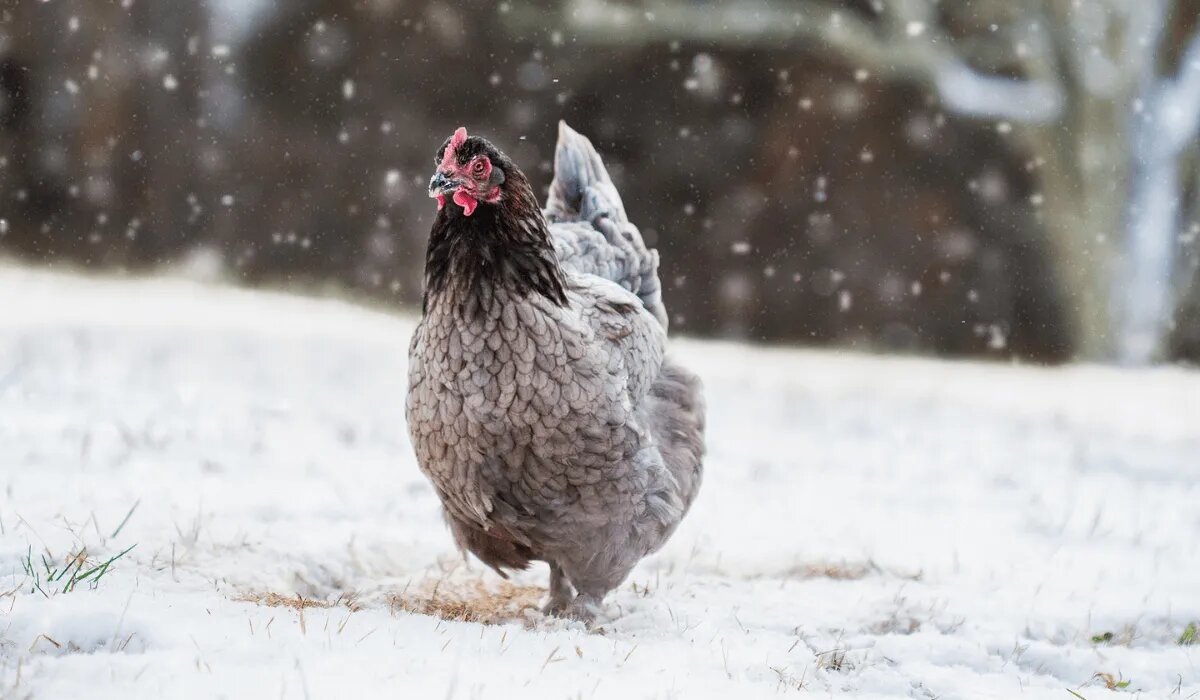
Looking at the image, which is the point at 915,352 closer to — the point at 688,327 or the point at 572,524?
the point at 688,327

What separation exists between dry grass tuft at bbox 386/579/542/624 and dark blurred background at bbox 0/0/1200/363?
6921mm

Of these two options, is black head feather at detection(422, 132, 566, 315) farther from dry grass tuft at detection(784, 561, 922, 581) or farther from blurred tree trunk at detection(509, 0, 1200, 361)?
blurred tree trunk at detection(509, 0, 1200, 361)

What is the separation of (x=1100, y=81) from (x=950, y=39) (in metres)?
1.46

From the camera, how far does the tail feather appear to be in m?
3.63

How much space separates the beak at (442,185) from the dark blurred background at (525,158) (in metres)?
7.45

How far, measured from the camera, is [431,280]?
276 cm

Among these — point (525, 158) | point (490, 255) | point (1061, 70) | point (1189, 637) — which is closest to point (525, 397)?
point (490, 255)

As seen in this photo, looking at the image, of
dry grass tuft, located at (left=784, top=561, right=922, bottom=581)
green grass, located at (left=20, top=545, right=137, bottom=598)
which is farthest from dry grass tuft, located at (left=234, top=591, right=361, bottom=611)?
dry grass tuft, located at (left=784, top=561, right=922, bottom=581)

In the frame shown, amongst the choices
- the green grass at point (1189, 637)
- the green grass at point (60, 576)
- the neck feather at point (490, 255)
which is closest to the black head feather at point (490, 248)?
the neck feather at point (490, 255)

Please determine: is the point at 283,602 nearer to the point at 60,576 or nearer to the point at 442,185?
the point at 60,576

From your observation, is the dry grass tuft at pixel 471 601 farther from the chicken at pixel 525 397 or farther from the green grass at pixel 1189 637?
the green grass at pixel 1189 637

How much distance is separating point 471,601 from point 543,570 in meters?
0.74

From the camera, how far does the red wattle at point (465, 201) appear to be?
8.62ft

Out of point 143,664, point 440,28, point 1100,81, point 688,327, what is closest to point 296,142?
point 440,28
